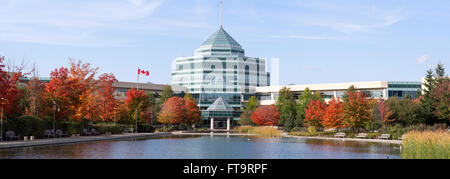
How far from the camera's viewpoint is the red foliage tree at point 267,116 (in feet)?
254

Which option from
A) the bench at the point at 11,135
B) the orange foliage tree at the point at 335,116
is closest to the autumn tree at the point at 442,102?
the orange foliage tree at the point at 335,116

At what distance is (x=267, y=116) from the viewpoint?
77438 mm

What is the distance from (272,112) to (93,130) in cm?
3540

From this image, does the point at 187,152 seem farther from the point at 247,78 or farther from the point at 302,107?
the point at 247,78

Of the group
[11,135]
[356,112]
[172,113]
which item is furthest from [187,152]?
[172,113]

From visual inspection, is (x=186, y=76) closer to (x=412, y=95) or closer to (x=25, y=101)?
(x=412, y=95)

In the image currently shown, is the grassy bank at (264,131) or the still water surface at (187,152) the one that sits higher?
the still water surface at (187,152)

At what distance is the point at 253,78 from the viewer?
401 feet

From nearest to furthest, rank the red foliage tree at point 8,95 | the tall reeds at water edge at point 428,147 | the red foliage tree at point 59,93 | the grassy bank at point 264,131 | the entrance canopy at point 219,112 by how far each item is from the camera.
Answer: the tall reeds at water edge at point 428,147, the red foliage tree at point 8,95, the red foliage tree at point 59,93, the grassy bank at point 264,131, the entrance canopy at point 219,112

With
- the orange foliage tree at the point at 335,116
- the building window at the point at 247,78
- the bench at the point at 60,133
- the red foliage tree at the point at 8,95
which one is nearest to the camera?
the red foliage tree at the point at 8,95

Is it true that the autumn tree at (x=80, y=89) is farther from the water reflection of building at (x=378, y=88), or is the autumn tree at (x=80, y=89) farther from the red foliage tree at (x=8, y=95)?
the water reflection of building at (x=378, y=88)
